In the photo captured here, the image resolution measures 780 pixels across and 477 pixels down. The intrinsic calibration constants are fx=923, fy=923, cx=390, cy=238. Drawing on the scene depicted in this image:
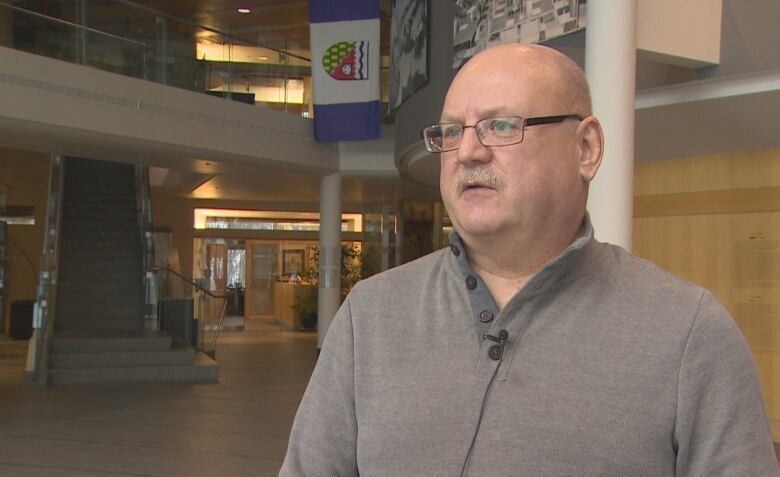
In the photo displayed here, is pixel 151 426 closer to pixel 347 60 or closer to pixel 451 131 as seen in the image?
pixel 347 60

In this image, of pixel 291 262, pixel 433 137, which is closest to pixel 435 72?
pixel 433 137

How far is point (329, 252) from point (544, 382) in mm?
14487

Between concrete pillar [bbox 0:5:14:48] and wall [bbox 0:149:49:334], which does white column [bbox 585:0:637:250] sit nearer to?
concrete pillar [bbox 0:5:14:48]

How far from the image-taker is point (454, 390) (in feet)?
3.93

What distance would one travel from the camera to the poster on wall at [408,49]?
989 centimetres

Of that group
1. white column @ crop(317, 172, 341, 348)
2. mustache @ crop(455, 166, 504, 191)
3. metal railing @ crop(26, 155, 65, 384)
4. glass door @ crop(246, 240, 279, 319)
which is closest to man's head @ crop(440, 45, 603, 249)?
mustache @ crop(455, 166, 504, 191)

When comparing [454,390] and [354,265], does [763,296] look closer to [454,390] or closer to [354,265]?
[454,390]

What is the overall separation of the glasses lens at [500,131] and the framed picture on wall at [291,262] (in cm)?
2423

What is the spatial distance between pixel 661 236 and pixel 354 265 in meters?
13.5

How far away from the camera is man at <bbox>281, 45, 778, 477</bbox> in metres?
1.14

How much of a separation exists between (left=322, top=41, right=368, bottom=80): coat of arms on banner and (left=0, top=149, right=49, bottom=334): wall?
10.2 m

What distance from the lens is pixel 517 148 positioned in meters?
1.20

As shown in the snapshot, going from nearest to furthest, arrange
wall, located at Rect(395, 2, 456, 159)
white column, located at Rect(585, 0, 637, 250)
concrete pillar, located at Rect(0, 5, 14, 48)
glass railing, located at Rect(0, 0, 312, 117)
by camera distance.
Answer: white column, located at Rect(585, 0, 637, 250) < wall, located at Rect(395, 2, 456, 159) < concrete pillar, located at Rect(0, 5, 14, 48) < glass railing, located at Rect(0, 0, 312, 117)

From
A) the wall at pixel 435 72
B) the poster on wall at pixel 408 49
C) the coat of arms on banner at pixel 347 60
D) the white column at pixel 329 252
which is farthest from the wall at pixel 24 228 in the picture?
the wall at pixel 435 72
